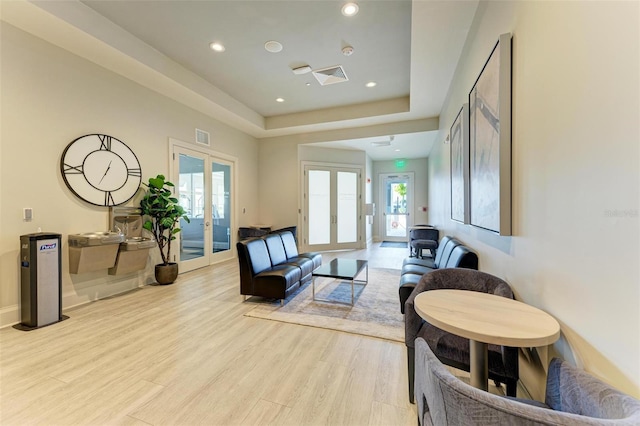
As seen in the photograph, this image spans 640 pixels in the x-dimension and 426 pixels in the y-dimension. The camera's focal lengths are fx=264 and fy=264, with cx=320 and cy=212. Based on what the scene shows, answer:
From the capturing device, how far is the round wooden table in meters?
1.12

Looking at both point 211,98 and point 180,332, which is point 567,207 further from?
point 211,98

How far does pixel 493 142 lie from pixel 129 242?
173 inches

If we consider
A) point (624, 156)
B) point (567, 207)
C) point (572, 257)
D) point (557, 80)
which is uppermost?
point (557, 80)

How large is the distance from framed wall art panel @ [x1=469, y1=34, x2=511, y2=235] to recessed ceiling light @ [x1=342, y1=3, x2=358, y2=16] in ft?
5.29

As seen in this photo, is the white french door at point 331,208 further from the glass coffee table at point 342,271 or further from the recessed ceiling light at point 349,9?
the recessed ceiling light at point 349,9

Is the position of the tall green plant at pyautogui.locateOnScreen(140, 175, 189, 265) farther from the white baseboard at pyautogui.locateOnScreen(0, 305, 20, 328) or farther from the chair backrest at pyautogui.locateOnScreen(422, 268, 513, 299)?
the chair backrest at pyautogui.locateOnScreen(422, 268, 513, 299)

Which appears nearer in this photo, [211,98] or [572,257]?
[572,257]

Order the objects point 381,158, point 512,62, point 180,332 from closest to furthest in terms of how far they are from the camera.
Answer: point 512,62
point 180,332
point 381,158

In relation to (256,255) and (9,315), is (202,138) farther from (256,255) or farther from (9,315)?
(9,315)

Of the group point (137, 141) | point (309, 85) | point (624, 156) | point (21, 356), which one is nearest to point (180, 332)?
point (21, 356)

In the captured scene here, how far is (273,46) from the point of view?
365 cm

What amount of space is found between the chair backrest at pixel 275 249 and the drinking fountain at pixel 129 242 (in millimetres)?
1721

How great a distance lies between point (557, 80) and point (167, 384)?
3.00 metres

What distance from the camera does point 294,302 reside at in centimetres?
348
